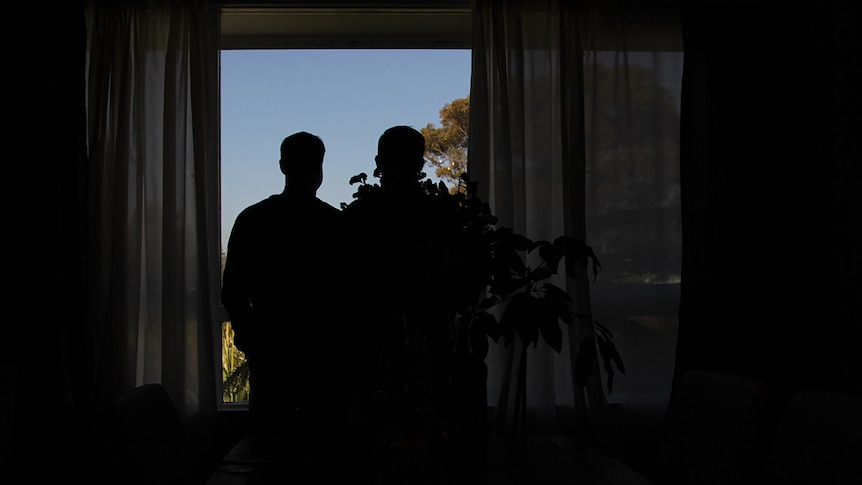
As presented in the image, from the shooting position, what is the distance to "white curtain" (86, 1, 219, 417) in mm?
3363

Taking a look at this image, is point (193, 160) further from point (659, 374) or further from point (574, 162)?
point (659, 374)

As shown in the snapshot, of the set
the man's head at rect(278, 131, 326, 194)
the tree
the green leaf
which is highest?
the tree

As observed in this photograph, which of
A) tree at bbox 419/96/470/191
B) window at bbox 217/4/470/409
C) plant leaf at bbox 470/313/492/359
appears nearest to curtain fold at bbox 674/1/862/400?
tree at bbox 419/96/470/191

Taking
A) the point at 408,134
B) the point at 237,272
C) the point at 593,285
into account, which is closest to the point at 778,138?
the point at 593,285

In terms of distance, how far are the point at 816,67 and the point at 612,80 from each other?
1028 millimetres

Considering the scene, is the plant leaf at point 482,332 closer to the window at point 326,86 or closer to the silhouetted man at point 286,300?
the silhouetted man at point 286,300

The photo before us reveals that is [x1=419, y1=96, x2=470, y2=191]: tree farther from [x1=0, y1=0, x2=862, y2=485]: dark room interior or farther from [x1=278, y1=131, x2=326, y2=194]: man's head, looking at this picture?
[x1=278, y1=131, x2=326, y2=194]: man's head

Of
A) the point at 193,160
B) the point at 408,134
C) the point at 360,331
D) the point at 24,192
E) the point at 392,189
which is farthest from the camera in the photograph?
the point at 193,160

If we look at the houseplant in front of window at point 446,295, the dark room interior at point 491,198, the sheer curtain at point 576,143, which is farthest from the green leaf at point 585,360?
the houseplant in front of window at point 446,295

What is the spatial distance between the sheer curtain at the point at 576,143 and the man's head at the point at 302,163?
1.19 m

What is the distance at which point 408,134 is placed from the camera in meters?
2.24

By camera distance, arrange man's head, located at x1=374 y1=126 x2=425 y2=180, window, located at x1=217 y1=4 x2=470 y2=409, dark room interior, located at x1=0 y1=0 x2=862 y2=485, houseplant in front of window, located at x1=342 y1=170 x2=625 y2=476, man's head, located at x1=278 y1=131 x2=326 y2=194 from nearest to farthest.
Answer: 1. houseplant in front of window, located at x1=342 y1=170 x2=625 y2=476
2. man's head, located at x1=374 y1=126 x2=425 y2=180
3. man's head, located at x1=278 y1=131 x2=326 y2=194
4. dark room interior, located at x1=0 y1=0 x2=862 y2=485
5. window, located at x1=217 y1=4 x2=470 y2=409

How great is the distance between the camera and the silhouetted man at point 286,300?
2305 millimetres

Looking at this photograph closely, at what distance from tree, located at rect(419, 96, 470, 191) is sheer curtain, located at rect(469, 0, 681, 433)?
27cm
